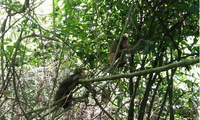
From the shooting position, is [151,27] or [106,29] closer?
[151,27]

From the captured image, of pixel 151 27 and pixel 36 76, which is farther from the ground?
pixel 151 27

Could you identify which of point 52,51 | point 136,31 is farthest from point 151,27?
point 52,51

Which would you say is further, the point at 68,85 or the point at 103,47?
the point at 103,47

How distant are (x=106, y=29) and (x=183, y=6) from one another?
0.88 metres

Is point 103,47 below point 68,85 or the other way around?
the other way around

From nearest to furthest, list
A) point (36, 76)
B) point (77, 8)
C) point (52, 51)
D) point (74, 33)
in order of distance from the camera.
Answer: point (74, 33), point (77, 8), point (36, 76), point (52, 51)

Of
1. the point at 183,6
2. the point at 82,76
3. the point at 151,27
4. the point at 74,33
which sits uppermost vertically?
the point at 183,6

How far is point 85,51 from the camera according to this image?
3.07 metres

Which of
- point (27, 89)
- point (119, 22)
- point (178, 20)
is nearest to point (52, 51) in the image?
point (27, 89)

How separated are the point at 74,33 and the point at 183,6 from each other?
1.09m

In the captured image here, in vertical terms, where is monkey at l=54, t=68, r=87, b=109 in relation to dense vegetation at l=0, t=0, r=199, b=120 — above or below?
below

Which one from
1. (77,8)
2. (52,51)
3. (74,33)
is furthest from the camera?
(52,51)

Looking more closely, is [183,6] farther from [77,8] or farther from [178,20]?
[77,8]

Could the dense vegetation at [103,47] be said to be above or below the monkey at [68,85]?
above
